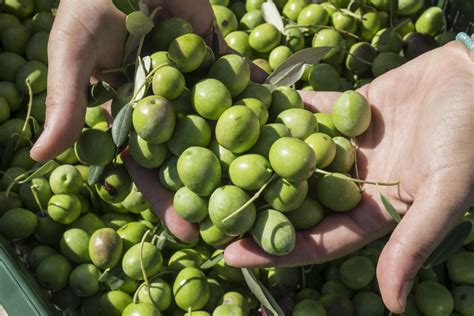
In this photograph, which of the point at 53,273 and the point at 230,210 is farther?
the point at 53,273

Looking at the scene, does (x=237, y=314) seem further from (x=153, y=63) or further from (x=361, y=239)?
(x=153, y=63)

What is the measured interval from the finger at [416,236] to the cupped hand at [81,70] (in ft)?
2.47

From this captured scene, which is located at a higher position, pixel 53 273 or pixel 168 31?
pixel 168 31

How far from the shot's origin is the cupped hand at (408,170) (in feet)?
6.18

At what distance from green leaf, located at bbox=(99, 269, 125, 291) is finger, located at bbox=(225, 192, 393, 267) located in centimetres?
63

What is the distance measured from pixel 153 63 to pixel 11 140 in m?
1.10

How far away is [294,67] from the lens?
2.48m

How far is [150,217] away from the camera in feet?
8.91

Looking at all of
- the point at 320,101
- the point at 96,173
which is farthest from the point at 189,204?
the point at 320,101

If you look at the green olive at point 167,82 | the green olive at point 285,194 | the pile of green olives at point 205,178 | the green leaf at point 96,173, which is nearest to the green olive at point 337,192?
the pile of green olives at point 205,178

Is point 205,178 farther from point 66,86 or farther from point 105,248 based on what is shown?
point 105,248

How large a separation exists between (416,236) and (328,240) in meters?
0.37

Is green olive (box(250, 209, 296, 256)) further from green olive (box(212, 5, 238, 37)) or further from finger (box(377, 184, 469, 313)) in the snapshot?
green olive (box(212, 5, 238, 37))

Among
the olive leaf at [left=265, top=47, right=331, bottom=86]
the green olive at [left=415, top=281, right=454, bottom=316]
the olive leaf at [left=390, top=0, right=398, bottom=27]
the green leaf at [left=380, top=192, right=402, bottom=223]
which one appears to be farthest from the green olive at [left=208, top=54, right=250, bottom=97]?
the olive leaf at [left=390, top=0, right=398, bottom=27]
